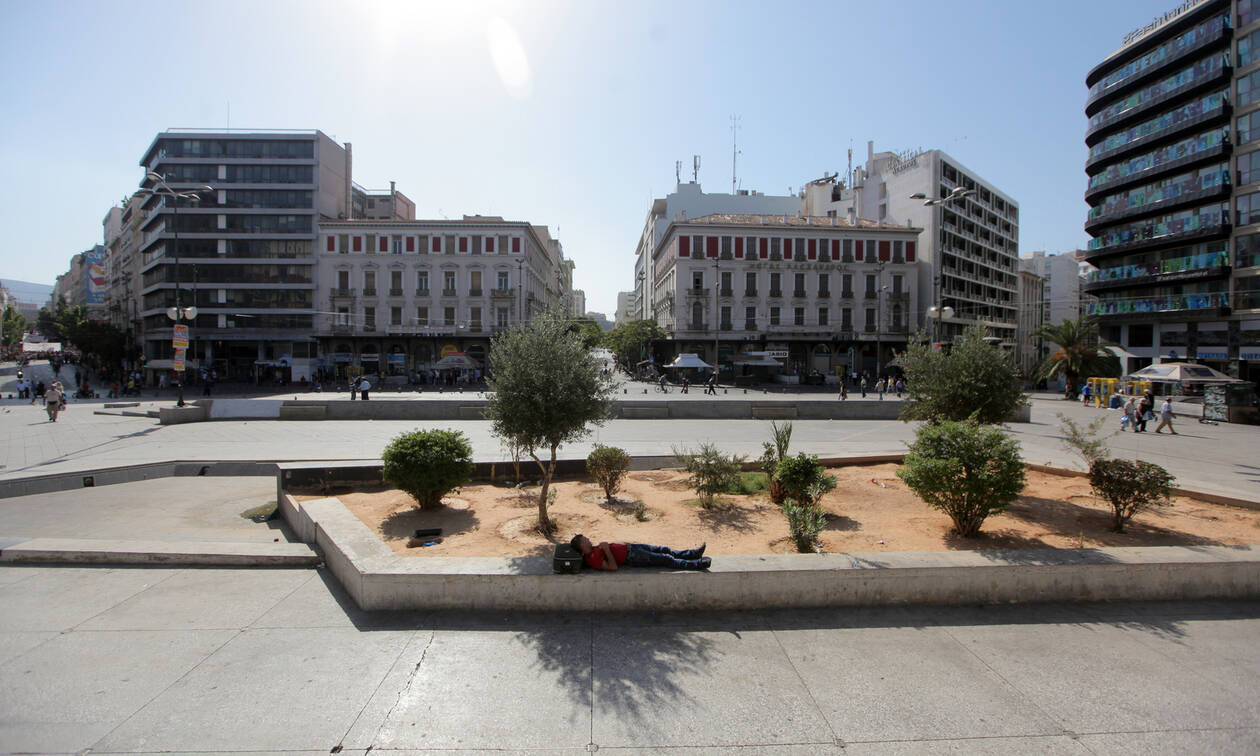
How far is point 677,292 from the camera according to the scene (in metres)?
50.2

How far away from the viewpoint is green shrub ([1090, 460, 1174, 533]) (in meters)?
7.12

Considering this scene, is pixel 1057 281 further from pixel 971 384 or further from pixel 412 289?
pixel 971 384

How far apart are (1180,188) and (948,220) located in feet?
62.9

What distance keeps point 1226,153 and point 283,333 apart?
226 ft

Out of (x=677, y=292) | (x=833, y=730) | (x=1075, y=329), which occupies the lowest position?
(x=833, y=730)

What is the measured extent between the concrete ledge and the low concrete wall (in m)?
1.33

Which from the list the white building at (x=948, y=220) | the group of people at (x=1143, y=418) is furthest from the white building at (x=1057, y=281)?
the group of people at (x=1143, y=418)

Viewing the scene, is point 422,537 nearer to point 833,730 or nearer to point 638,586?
point 638,586

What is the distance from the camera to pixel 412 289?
2019 inches

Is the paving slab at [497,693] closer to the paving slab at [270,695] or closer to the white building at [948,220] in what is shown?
the paving slab at [270,695]

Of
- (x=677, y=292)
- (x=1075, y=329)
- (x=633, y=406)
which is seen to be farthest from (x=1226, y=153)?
(x=633, y=406)

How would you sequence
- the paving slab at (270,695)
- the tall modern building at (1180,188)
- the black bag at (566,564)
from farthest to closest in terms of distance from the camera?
the tall modern building at (1180,188), the black bag at (566,564), the paving slab at (270,695)

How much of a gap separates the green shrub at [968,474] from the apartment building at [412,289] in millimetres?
46668

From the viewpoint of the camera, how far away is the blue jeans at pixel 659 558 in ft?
17.6
